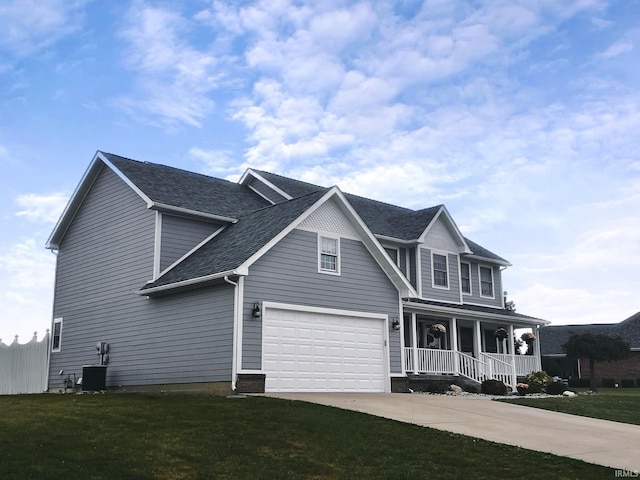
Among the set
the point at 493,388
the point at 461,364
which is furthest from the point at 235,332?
the point at 461,364

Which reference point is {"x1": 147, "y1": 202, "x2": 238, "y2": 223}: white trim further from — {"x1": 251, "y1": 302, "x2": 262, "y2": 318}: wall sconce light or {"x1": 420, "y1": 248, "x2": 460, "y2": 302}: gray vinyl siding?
{"x1": 420, "y1": 248, "x2": 460, "y2": 302}: gray vinyl siding

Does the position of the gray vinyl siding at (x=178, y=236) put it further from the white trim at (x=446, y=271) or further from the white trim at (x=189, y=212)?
the white trim at (x=446, y=271)

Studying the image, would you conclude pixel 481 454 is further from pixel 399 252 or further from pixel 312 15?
pixel 399 252

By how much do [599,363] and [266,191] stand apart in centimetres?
3600

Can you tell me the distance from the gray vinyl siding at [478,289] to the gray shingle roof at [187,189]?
1055cm

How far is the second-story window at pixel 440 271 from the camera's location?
3016cm

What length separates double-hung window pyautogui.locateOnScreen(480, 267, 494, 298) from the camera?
32.9 metres

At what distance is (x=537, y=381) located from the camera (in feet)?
92.4

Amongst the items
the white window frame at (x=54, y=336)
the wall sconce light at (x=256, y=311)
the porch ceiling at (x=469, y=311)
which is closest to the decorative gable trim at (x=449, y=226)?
the porch ceiling at (x=469, y=311)

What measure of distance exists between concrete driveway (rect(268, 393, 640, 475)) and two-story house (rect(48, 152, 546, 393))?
1.74 meters

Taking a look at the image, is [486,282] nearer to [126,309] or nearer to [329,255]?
[329,255]

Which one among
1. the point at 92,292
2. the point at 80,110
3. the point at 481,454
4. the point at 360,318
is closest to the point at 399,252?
the point at 360,318

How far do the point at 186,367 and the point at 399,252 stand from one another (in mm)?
12246

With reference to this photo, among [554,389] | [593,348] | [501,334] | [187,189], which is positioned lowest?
[554,389]
